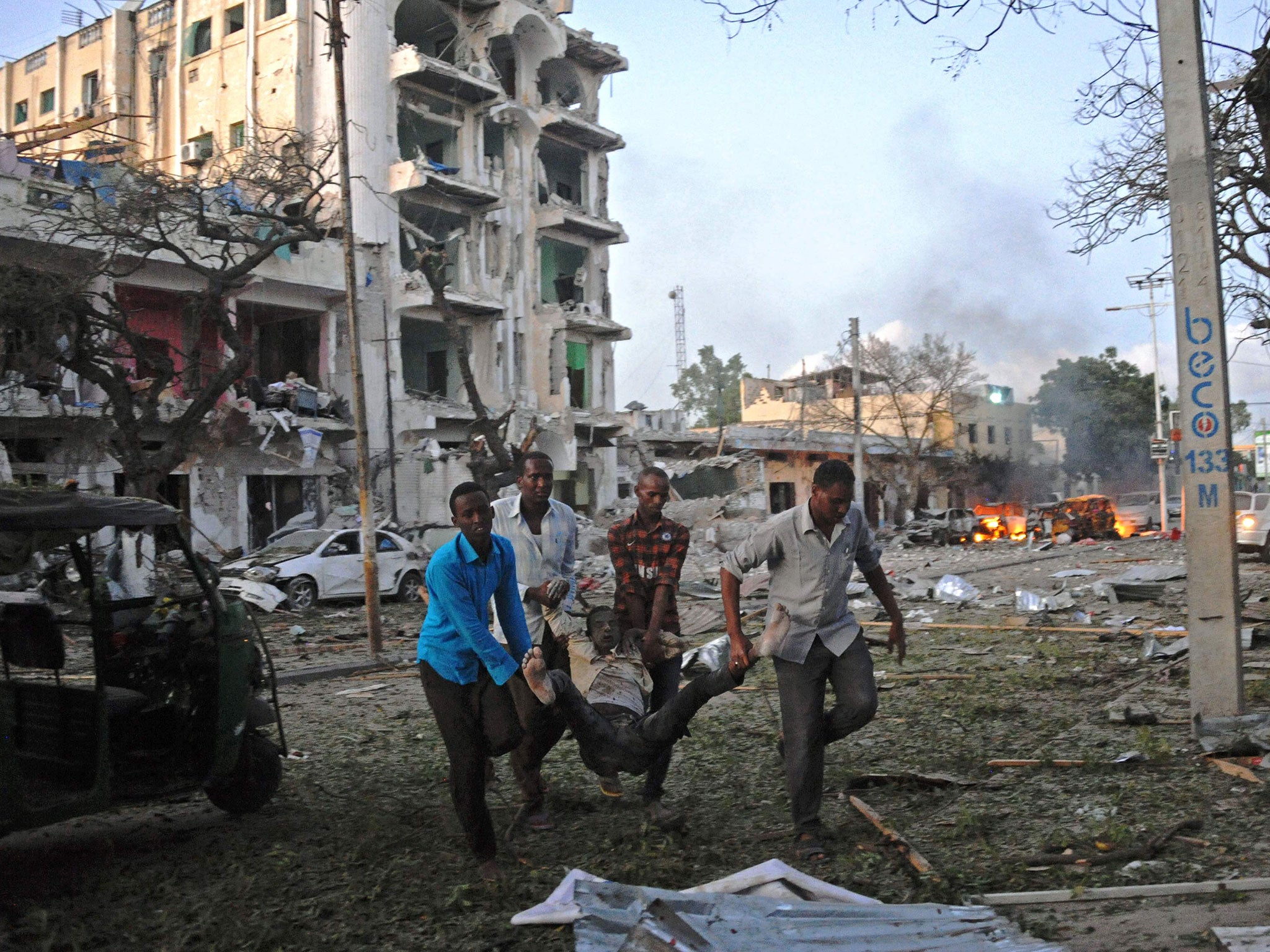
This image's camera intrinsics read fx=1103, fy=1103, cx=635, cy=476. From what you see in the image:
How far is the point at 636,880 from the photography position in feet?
15.1

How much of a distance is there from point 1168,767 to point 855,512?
239cm

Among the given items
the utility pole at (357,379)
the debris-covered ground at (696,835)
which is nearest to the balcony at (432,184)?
the utility pole at (357,379)

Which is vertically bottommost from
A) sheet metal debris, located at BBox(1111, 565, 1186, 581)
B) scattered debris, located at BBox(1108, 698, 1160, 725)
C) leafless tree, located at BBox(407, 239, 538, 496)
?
scattered debris, located at BBox(1108, 698, 1160, 725)

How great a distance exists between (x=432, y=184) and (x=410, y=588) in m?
14.5

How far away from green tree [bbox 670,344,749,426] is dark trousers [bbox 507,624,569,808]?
74.6 meters

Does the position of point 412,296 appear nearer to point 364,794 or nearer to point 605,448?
point 605,448

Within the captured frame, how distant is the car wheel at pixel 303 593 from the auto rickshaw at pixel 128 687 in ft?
44.0

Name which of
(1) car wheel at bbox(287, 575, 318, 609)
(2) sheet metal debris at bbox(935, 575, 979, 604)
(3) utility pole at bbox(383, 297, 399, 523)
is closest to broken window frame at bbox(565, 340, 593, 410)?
(3) utility pole at bbox(383, 297, 399, 523)

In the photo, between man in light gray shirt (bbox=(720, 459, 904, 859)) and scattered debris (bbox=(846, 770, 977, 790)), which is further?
scattered debris (bbox=(846, 770, 977, 790))

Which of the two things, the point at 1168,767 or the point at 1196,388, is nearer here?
the point at 1168,767

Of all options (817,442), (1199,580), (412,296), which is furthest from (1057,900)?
(817,442)

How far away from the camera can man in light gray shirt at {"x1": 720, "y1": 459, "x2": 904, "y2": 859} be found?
4.96 meters

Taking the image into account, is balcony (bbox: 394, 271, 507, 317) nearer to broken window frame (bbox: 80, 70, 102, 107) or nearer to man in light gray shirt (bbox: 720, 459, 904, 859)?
broken window frame (bbox: 80, 70, 102, 107)

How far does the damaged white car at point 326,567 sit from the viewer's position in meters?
19.4
